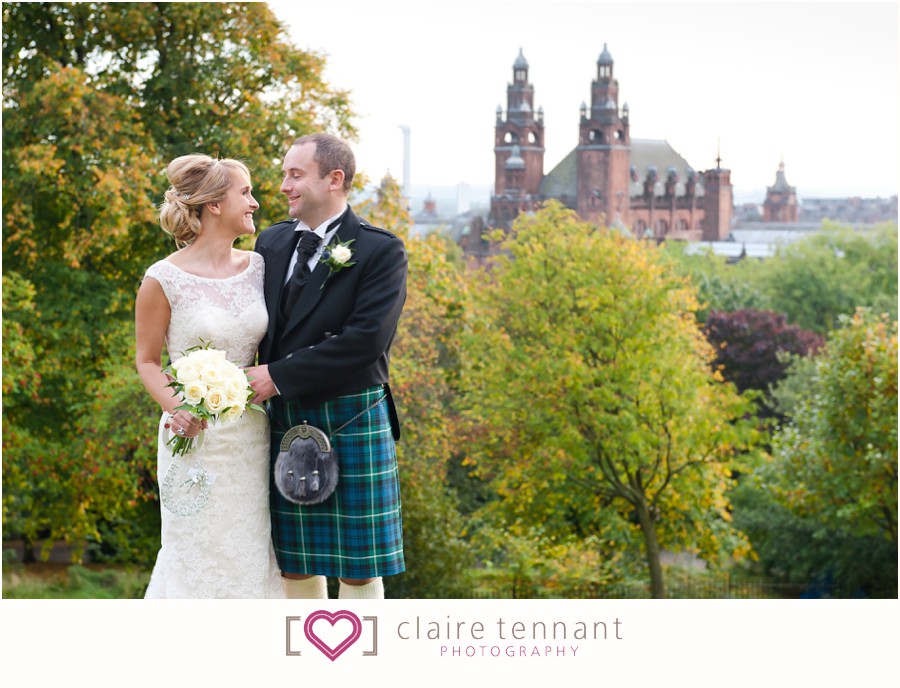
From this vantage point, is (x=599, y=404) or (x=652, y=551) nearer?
(x=652, y=551)

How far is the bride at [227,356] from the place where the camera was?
3393 millimetres

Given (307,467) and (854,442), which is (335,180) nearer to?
(307,467)

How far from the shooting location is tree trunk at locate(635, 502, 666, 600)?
15.5 meters

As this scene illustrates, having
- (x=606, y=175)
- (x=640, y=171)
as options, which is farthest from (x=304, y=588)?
(x=640, y=171)

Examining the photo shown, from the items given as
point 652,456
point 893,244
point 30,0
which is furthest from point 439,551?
point 893,244

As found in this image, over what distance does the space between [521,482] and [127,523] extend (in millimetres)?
5681

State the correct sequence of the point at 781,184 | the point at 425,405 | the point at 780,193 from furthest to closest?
1. the point at 781,184
2. the point at 780,193
3. the point at 425,405

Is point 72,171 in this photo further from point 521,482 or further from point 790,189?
point 790,189

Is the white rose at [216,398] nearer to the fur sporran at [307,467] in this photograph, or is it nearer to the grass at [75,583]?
the fur sporran at [307,467]

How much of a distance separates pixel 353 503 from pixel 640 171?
34410 millimetres

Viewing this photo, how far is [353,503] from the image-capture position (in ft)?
11.5

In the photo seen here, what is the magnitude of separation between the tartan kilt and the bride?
130 millimetres

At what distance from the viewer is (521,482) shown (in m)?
16.5

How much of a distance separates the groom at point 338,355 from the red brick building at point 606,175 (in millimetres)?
15641
